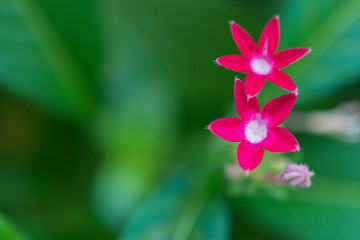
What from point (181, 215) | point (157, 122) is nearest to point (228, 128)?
point (181, 215)

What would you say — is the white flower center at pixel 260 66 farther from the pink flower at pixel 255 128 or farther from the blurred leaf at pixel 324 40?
the blurred leaf at pixel 324 40

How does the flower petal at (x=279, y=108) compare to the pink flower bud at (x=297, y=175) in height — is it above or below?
above

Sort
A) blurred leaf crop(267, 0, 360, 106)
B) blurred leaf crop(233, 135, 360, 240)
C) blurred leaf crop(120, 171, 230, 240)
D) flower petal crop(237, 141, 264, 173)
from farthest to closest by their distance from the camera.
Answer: blurred leaf crop(267, 0, 360, 106), blurred leaf crop(233, 135, 360, 240), blurred leaf crop(120, 171, 230, 240), flower petal crop(237, 141, 264, 173)

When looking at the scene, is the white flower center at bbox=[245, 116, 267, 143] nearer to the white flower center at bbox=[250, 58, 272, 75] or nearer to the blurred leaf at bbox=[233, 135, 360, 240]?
the white flower center at bbox=[250, 58, 272, 75]

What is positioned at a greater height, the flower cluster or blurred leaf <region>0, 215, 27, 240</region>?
the flower cluster

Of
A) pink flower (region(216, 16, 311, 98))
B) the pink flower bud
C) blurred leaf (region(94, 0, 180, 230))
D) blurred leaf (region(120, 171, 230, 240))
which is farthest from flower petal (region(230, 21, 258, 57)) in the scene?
blurred leaf (region(94, 0, 180, 230))

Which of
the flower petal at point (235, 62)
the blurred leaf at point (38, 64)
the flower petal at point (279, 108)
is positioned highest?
the blurred leaf at point (38, 64)

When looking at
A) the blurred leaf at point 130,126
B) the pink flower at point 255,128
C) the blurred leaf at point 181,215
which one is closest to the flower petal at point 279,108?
the pink flower at point 255,128

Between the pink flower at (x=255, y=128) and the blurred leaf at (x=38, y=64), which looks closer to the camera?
the pink flower at (x=255, y=128)
